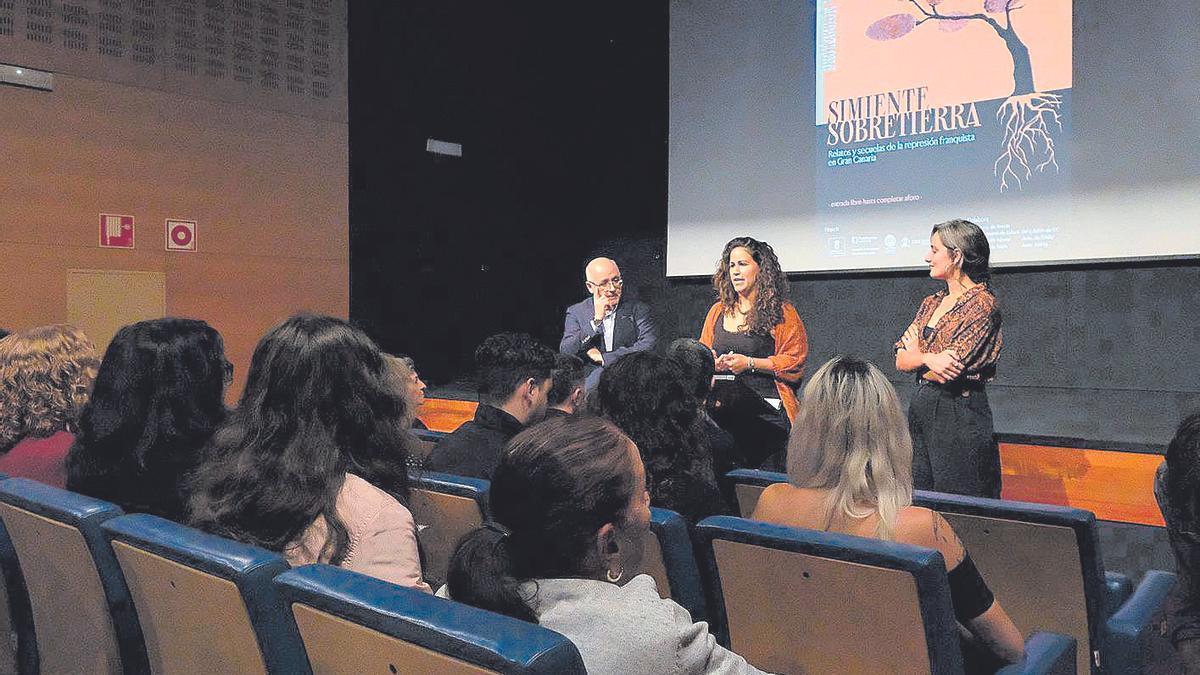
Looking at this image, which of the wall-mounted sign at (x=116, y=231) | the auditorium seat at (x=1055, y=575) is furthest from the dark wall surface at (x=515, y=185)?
the auditorium seat at (x=1055, y=575)

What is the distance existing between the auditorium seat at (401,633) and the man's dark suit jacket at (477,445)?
1.27m

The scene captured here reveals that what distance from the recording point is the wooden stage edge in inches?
135

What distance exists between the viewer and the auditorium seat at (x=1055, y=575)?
1867mm

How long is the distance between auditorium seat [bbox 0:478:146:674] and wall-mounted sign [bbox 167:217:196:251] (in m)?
3.87

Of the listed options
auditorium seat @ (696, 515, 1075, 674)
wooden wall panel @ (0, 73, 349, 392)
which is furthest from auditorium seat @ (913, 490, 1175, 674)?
wooden wall panel @ (0, 73, 349, 392)

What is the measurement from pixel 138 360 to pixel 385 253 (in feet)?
16.3

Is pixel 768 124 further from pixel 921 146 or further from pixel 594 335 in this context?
pixel 594 335

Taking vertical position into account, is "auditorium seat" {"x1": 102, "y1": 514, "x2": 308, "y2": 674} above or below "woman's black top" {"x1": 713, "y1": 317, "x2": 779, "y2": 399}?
below

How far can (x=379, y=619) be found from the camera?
103cm

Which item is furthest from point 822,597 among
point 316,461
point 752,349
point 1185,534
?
point 752,349

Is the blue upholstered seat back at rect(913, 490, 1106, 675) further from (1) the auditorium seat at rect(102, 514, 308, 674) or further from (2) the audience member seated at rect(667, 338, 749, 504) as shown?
(1) the auditorium seat at rect(102, 514, 308, 674)

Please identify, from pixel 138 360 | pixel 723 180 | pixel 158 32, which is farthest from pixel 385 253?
pixel 138 360

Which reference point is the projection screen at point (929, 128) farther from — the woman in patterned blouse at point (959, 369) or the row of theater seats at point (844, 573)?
the row of theater seats at point (844, 573)

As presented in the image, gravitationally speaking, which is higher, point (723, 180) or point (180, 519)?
point (723, 180)
